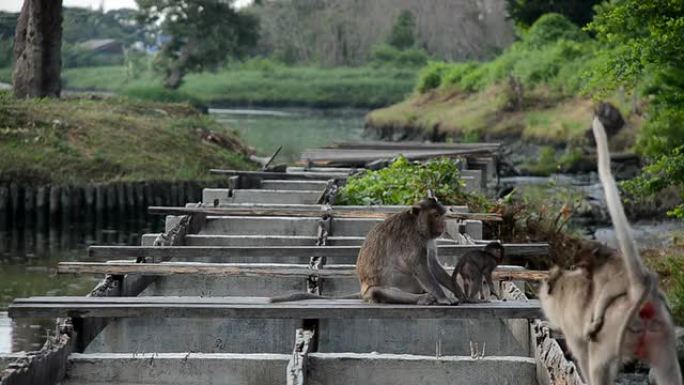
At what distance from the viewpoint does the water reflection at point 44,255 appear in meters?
20.0

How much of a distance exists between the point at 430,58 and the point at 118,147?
65.7 metres

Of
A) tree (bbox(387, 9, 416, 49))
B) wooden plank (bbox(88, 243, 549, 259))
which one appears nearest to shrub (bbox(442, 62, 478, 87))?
tree (bbox(387, 9, 416, 49))

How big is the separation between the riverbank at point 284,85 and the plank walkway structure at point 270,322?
242 feet

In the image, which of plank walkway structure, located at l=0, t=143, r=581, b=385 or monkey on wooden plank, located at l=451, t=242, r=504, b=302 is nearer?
plank walkway structure, located at l=0, t=143, r=581, b=385

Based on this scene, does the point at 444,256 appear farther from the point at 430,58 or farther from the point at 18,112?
the point at 430,58

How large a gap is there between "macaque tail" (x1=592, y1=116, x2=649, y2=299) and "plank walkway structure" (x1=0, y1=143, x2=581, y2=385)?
2.48m

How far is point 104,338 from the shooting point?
494 inches

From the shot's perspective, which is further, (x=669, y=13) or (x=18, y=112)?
(x=18, y=112)

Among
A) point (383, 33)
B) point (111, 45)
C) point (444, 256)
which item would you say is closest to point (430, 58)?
point (383, 33)

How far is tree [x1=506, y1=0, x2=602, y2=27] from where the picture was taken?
62.4m

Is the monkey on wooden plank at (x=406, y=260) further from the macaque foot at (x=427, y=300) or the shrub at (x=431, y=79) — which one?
the shrub at (x=431, y=79)

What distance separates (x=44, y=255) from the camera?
27359mm

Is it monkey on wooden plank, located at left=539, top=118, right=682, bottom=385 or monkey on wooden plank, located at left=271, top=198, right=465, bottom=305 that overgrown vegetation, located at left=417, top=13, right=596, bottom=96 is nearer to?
monkey on wooden plank, located at left=271, top=198, right=465, bottom=305

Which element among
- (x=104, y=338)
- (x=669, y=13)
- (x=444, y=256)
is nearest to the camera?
(x=104, y=338)
